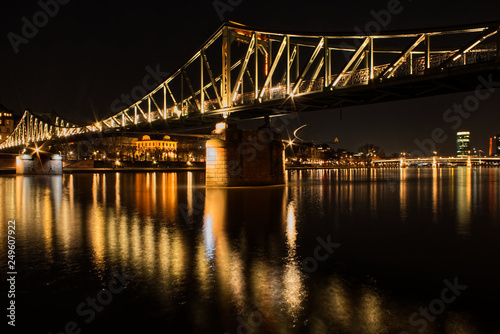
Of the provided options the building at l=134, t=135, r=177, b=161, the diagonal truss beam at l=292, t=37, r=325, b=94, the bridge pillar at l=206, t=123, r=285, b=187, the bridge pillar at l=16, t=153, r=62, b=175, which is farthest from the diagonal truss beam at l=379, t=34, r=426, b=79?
the building at l=134, t=135, r=177, b=161

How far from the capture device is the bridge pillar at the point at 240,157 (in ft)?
107

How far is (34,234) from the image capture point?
12.0 meters

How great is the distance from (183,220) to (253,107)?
20.5 metres

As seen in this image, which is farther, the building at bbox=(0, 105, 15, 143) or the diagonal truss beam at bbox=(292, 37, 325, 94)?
the building at bbox=(0, 105, 15, 143)

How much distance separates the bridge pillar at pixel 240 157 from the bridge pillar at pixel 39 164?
4921cm

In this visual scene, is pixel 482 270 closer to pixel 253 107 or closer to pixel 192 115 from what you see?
pixel 253 107

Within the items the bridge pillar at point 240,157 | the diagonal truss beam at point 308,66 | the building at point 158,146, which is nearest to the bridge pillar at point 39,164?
the bridge pillar at point 240,157

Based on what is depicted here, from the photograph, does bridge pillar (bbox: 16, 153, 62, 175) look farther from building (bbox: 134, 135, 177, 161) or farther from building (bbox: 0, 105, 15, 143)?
building (bbox: 0, 105, 15, 143)

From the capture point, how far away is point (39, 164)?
245 feet

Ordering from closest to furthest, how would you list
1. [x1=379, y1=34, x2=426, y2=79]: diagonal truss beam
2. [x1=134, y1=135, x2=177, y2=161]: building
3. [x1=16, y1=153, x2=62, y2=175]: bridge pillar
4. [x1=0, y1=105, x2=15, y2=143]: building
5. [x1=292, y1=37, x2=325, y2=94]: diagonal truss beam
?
[x1=379, y1=34, x2=426, y2=79]: diagonal truss beam
[x1=292, y1=37, x2=325, y2=94]: diagonal truss beam
[x1=16, y1=153, x2=62, y2=175]: bridge pillar
[x1=134, y1=135, x2=177, y2=161]: building
[x1=0, y1=105, x2=15, y2=143]: building

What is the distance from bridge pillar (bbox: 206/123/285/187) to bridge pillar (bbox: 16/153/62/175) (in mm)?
49207

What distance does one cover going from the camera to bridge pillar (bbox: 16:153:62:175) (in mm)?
71875

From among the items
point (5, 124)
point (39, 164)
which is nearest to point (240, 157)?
point (39, 164)

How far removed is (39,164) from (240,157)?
56925 mm
